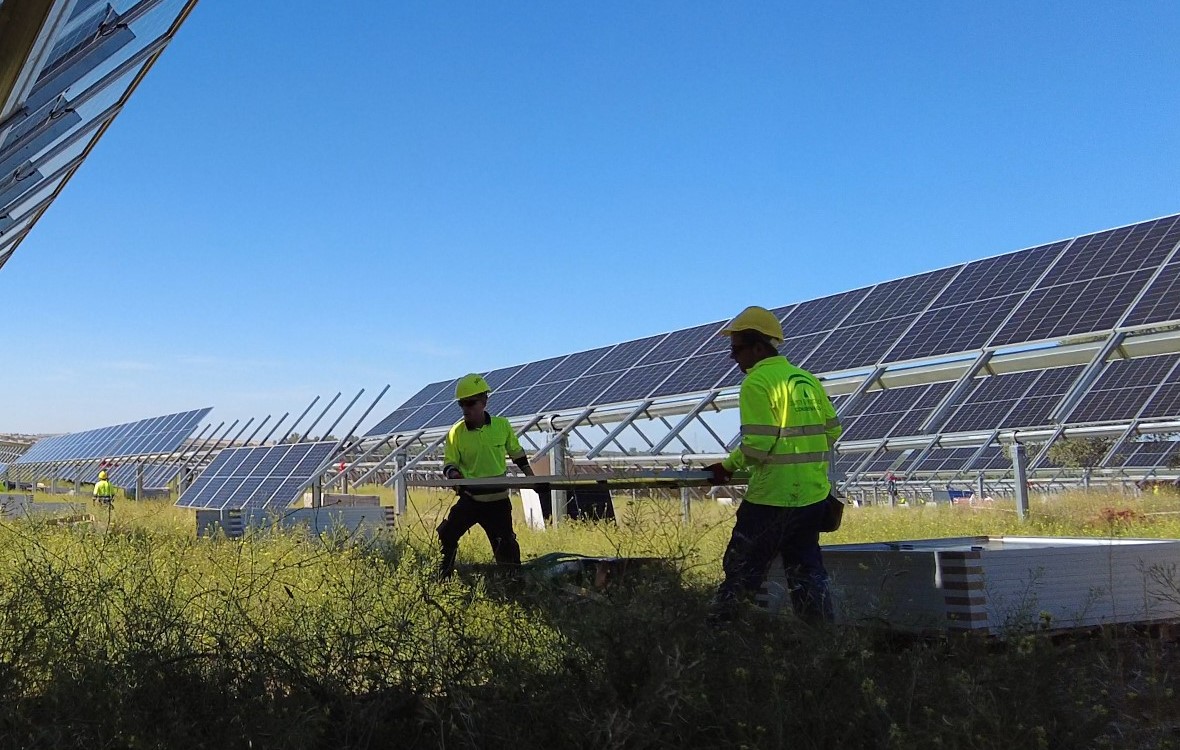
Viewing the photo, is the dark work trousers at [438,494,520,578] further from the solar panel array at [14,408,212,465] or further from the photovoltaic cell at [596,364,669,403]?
the solar panel array at [14,408,212,465]

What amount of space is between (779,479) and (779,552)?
37 cm

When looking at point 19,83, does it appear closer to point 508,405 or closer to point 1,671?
point 1,671

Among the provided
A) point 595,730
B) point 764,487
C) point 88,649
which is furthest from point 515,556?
point 595,730

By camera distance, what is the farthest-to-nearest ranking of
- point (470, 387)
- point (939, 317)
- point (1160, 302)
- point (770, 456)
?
1. point (939, 317)
2. point (1160, 302)
3. point (470, 387)
4. point (770, 456)

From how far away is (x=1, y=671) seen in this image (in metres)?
3.49

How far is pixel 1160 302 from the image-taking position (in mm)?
10781

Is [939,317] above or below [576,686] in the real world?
above

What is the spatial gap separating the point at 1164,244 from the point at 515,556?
1008 cm

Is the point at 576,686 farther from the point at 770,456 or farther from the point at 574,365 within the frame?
the point at 574,365

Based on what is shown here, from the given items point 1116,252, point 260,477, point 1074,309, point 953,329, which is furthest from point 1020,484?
point 260,477

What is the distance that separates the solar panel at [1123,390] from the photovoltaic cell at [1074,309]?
5.03 m

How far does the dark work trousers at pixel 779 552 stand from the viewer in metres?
4.35

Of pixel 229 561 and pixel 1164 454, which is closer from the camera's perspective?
pixel 229 561

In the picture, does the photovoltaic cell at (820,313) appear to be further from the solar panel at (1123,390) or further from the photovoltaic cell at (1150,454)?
the photovoltaic cell at (1150,454)
